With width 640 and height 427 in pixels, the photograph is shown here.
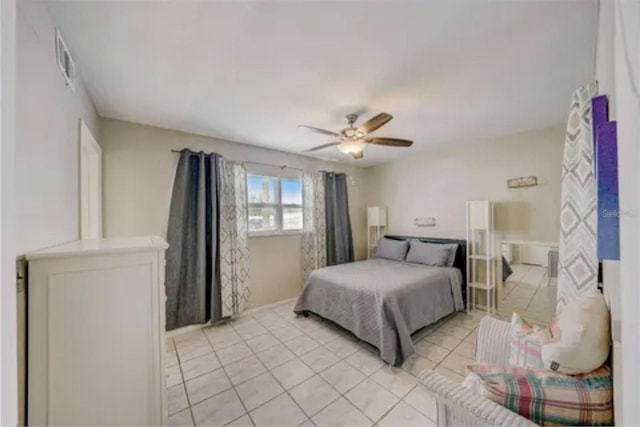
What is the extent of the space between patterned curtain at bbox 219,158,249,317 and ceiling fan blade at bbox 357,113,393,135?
5.74ft

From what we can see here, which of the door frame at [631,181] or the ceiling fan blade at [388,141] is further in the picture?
the ceiling fan blade at [388,141]

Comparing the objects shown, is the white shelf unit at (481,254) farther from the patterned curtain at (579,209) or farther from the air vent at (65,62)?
Result: the air vent at (65,62)

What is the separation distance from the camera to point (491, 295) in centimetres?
322

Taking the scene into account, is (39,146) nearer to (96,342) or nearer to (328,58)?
(96,342)

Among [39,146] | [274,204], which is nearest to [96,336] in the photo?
[39,146]

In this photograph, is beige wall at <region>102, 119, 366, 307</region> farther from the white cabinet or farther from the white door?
the white cabinet

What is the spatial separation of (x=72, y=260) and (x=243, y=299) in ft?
7.61

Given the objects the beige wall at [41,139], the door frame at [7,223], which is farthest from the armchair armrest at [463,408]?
the beige wall at [41,139]

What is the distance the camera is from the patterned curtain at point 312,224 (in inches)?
154

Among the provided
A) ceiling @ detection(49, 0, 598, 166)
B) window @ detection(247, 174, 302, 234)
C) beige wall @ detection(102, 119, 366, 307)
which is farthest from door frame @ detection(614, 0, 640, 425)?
window @ detection(247, 174, 302, 234)

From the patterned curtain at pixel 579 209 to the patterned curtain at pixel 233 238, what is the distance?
296 centimetres

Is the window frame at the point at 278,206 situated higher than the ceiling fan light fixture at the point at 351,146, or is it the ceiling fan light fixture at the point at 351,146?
the ceiling fan light fixture at the point at 351,146

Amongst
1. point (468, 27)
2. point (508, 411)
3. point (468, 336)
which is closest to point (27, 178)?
point (508, 411)

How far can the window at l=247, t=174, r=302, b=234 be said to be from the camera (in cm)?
354
